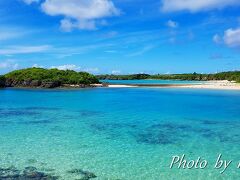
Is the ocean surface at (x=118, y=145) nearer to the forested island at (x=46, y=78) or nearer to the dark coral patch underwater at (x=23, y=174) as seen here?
the dark coral patch underwater at (x=23, y=174)

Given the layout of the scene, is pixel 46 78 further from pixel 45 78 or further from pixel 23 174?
pixel 23 174

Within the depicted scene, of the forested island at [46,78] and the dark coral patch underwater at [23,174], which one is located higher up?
the forested island at [46,78]

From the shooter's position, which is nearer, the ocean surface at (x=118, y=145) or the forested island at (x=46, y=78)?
the ocean surface at (x=118, y=145)

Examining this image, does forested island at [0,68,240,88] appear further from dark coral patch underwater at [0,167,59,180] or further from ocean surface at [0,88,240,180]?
dark coral patch underwater at [0,167,59,180]

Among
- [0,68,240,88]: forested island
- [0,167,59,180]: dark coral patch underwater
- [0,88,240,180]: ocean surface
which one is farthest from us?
[0,68,240,88]: forested island

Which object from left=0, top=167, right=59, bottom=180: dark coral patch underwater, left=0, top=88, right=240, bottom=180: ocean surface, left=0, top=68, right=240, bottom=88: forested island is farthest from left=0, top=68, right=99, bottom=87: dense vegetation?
left=0, top=167, right=59, bottom=180: dark coral patch underwater

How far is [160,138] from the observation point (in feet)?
71.3

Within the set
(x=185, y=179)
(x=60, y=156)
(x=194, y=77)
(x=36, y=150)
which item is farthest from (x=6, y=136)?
(x=194, y=77)

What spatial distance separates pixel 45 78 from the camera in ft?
301

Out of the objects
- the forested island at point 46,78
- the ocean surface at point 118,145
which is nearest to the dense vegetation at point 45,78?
the forested island at point 46,78

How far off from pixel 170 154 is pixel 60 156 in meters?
5.75

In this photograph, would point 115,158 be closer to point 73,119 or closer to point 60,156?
point 60,156

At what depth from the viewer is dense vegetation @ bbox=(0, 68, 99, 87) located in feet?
290

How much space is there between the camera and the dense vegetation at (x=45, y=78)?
290 ft
